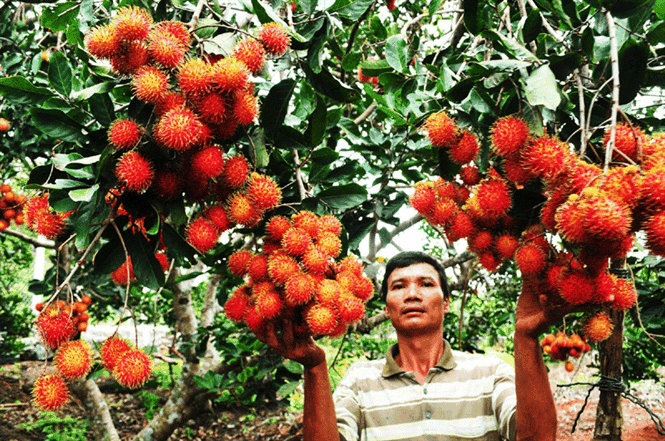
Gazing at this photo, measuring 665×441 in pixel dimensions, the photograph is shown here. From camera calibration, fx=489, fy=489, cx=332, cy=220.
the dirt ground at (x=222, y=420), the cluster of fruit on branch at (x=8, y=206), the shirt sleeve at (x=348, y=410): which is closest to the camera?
the shirt sleeve at (x=348, y=410)

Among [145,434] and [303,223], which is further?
[145,434]

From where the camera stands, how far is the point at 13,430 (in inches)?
155

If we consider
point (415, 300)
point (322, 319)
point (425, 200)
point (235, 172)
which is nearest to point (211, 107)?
point (235, 172)

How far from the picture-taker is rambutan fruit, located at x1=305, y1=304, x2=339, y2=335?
1.16 meters

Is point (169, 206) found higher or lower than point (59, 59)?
lower

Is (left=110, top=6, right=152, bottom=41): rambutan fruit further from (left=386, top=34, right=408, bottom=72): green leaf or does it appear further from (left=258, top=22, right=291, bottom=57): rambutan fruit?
(left=386, top=34, right=408, bottom=72): green leaf

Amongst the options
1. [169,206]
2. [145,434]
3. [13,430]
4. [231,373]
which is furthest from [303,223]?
[13,430]

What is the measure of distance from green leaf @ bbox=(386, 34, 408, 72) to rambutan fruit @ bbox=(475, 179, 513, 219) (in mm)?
563

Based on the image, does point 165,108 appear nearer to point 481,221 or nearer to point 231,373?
point 481,221

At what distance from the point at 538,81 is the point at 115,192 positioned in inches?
38.4

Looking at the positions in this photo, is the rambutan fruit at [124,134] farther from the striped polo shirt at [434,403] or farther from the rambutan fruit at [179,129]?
the striped polo shirt at [434,403]

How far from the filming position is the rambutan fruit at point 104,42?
3.38 feet

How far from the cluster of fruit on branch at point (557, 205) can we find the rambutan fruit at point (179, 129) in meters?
0.57

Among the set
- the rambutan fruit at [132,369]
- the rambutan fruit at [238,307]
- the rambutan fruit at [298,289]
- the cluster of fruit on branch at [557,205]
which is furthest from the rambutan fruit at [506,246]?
the rambutan fruit at [132,369]
